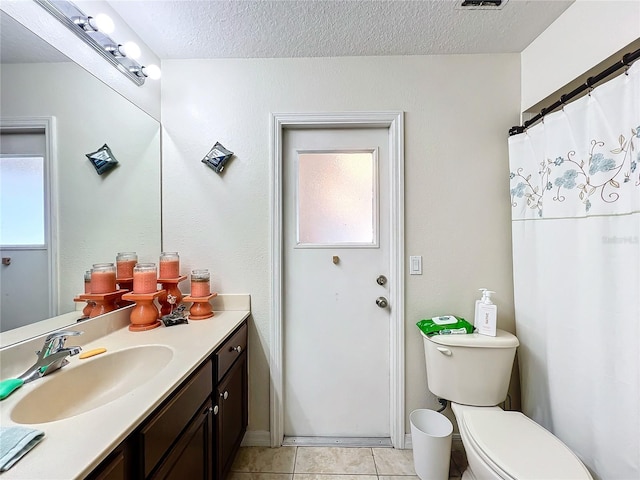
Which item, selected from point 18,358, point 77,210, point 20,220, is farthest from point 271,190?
point 18,358

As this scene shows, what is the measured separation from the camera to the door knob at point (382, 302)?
159cm

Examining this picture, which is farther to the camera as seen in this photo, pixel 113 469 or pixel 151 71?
pixel 151 71

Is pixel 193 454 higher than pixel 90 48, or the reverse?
pixel 90 48

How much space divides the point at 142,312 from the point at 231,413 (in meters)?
0.67

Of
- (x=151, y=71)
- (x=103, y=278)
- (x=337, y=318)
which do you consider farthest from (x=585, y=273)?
(x=151, y=71)

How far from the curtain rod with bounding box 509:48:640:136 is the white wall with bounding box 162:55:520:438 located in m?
0.10

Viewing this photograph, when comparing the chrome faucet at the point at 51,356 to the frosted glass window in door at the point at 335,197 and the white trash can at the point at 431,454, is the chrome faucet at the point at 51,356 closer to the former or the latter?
the frosted glass window in door at the point at 335,197

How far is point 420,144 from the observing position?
156 centimetres

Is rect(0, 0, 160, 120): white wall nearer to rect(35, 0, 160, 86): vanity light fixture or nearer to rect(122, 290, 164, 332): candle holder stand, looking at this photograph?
rect(35, 0, 160, 86): vanity light fixture

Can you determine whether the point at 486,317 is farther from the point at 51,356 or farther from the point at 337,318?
the point at 51,356

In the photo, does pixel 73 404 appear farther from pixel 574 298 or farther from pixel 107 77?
pixel 574 298

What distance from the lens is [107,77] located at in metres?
1.27

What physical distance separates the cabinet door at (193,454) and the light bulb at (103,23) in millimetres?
1654

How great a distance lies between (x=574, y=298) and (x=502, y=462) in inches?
29.9
